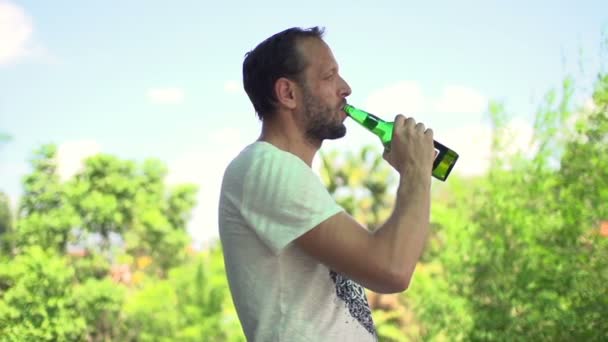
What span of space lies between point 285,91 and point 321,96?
0.05m

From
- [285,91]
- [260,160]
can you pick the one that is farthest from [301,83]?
[260,160]

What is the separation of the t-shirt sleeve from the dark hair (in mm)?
133

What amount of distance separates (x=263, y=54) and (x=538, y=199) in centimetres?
723

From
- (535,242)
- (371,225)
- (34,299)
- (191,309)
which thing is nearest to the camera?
(535,242)

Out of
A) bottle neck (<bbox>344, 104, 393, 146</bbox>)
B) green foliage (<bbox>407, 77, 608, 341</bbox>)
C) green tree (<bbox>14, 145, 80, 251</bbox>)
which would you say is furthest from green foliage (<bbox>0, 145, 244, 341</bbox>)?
bottle neck (<bbox>344, 104, 393, 146</bbox>)

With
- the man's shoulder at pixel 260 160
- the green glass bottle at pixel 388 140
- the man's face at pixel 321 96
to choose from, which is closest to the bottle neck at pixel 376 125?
the green glass bottle at pixel 388 140

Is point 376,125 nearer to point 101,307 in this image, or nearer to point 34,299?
point 34,299

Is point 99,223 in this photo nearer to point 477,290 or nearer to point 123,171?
point 123,171

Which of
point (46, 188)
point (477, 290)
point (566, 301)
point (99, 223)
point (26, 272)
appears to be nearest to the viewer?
point (566, 301)

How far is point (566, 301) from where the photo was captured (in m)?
6.52

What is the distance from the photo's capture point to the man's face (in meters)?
1.23

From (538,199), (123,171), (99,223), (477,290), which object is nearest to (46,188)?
(99,223)

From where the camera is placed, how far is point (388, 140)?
1428 mm

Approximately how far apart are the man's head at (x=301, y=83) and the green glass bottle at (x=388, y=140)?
0.06 metres
